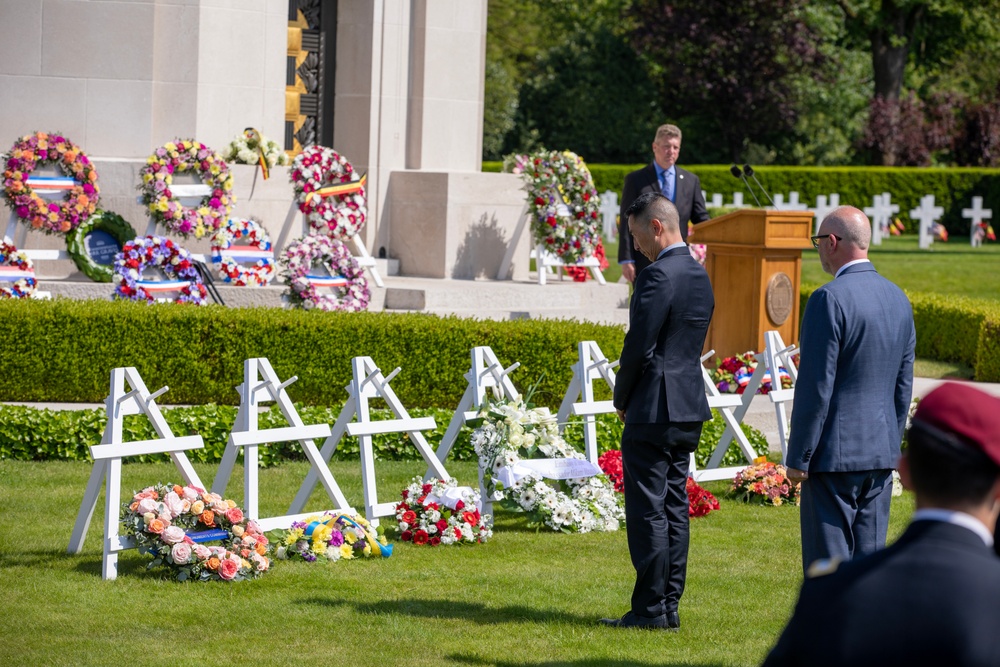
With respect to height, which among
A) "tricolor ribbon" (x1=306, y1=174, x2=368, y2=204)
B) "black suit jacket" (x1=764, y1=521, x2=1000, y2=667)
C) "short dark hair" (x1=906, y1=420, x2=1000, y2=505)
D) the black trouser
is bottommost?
the black trouser

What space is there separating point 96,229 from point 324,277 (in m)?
2.52

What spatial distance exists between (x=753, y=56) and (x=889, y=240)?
364 inches

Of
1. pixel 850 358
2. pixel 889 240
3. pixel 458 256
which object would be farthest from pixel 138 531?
pixel 889 240

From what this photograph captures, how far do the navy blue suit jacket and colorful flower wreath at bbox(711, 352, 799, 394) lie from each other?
6.53 m

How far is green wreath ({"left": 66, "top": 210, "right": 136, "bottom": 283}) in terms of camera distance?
1438 centimetres

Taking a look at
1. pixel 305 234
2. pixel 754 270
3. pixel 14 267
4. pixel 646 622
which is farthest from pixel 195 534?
pixel 305 234

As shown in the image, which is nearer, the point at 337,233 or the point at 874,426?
the point at 874,426

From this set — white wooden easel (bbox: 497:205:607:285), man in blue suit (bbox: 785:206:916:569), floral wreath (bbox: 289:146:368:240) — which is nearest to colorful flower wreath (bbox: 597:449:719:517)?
man in blue suit (bbox: 785:206:916:569)

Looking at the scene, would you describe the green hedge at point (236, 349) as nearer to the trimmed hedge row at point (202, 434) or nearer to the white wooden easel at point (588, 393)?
the trimmed hedge row at point (202, 434)

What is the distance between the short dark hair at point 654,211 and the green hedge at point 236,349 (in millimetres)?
5348

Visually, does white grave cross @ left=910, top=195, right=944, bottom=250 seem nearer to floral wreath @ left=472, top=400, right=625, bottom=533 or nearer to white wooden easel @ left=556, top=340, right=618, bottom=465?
white wooden easel @ left=556, top=340, right=618, bottom=465

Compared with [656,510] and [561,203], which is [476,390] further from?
[561,203]

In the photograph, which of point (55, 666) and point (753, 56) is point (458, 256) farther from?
point (753, 56)

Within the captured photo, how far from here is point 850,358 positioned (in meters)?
5.30
